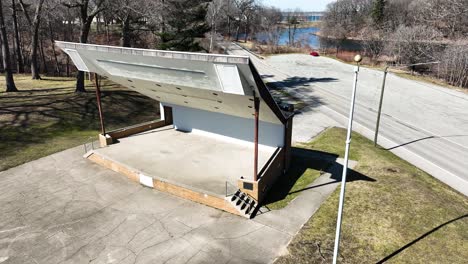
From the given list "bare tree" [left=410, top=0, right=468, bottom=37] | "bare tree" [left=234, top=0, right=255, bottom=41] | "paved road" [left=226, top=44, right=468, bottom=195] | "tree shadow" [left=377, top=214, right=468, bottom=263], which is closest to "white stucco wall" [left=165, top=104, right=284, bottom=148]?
"tree shadow" [left=377, top=214, right=468, bottom=263]

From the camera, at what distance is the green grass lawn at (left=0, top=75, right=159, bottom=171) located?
21797 millimetres

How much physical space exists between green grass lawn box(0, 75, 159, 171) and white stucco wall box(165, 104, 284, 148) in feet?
23.6

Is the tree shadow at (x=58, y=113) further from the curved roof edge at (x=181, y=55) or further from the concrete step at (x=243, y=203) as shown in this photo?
the concrete step at (x=243, y=203)

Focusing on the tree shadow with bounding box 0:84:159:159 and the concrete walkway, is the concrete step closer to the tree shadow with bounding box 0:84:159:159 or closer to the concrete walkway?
the concrete walkway

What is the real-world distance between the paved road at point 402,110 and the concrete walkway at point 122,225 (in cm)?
1104

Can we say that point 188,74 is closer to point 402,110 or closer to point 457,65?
point 402,110

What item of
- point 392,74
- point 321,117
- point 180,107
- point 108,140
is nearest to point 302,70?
point 392,74

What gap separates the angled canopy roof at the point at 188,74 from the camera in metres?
11.8

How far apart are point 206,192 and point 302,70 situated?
46122 mm

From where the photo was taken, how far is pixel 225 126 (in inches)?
823

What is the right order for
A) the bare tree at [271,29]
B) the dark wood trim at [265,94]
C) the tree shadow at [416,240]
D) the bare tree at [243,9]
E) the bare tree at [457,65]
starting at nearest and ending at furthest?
1. the dark wood trim at [265,94]
2. the tree shadow at [416,240]
3. the bare tree at [457,65]
4. the bare tree at [271,29]
5. the bare tree at [243,9]

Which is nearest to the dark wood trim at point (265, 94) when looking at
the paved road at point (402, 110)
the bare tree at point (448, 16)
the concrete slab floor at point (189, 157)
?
the concrete slab floor at point (189, 157)

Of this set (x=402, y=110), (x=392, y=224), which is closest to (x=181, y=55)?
(x=392, y=224)

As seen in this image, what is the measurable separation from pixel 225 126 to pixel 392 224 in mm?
11125
